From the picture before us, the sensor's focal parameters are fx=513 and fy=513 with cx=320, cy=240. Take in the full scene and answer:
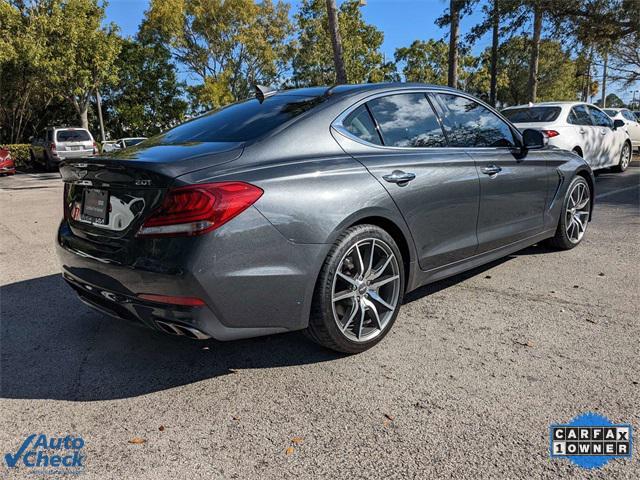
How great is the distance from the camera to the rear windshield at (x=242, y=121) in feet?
9.97

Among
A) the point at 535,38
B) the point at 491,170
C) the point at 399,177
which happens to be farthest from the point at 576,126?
the point at 535,38

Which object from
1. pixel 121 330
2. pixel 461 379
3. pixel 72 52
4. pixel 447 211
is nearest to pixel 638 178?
pixel 447 211

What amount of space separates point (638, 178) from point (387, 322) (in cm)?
995

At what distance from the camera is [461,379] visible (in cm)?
277

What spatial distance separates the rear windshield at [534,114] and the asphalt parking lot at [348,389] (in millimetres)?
5926

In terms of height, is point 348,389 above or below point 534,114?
below

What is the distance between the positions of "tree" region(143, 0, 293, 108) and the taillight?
27.1 meters

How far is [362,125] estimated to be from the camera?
3.23 meters

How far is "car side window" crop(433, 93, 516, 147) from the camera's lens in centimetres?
377

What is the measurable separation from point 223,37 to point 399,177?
90.7 ft

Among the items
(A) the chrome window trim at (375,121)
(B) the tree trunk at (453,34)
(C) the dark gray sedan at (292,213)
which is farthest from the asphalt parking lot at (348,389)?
(B) the tree trunk at (453,34)

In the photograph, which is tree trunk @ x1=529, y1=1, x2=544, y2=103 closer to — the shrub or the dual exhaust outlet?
the dual exhaust outlet

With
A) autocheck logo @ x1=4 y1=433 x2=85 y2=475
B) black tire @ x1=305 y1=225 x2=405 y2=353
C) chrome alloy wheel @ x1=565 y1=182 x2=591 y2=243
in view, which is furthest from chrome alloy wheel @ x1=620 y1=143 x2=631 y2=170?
autocheck logo @ x1=4 y1=433 x2=85 y2=475

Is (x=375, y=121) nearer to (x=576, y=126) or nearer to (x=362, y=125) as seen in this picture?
(x=362, y=125)
